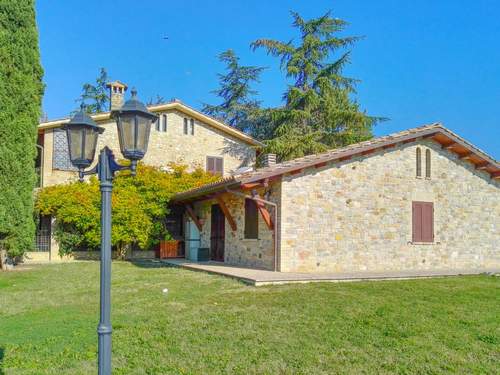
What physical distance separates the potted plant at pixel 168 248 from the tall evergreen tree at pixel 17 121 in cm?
483

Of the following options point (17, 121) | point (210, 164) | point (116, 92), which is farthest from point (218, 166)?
point (17, 121)

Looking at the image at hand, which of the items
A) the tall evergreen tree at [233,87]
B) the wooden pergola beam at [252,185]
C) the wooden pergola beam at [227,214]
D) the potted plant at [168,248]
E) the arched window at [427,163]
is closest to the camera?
the wooden pergola beam at [252,185]

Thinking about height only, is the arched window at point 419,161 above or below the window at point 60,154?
below

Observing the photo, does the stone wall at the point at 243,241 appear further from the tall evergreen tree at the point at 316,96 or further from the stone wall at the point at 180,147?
the tall evergreen tree at the point at 316,96

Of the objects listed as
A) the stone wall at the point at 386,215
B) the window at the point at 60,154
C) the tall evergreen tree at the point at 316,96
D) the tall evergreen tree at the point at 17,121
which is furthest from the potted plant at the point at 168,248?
the tall evergreen tree at the point at 316,96

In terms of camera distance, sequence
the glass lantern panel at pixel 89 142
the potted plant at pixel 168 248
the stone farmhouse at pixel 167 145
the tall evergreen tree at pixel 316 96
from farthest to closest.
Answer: the tall evergreen tree at pixel 316 96
the stone farmhouse at pixel 167 145
the potted plant at pixel 168 248
the glass lantern panel at pixel 89 142

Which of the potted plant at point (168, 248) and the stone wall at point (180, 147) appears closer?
the potted plant at point (168, 248)

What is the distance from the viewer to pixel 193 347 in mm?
5613

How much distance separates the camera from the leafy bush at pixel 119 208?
718 inches

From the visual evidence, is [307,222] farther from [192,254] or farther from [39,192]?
[39,192]

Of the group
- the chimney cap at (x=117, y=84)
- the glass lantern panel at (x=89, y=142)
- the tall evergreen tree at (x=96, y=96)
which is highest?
the tall evergreen tree at (x=96, y=96)


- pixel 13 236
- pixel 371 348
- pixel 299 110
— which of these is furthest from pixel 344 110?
pixel 371 348

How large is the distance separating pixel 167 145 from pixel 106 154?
18480 mm

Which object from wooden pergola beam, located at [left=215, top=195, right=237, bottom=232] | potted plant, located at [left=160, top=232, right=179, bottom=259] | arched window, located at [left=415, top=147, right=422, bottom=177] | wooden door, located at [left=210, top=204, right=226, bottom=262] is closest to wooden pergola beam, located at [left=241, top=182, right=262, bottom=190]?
wooden pergola beam, located at [left=215, top=195, right=237, bottom=232]
